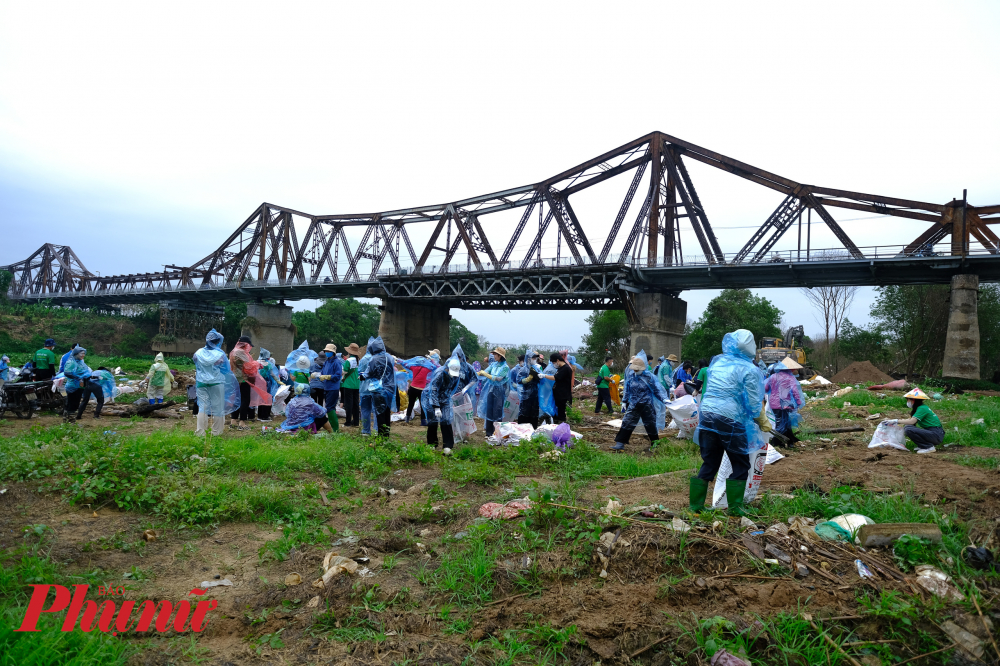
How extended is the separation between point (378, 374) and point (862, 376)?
25.2 metres

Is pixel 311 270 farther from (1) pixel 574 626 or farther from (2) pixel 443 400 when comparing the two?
(1) pixel 574 626

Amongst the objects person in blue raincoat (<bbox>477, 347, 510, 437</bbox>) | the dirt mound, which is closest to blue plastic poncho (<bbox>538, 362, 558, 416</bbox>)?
person in blue raincoat (<bbox>477, 347, 510, 437</bbox>)

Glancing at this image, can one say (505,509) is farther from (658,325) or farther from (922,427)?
(658,325)

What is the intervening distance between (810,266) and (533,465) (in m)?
24.3

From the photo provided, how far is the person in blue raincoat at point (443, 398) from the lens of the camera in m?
8.87

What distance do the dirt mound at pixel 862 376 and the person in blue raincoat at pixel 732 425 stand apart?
24.5 meters

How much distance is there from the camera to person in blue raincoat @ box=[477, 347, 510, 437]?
1081 cm

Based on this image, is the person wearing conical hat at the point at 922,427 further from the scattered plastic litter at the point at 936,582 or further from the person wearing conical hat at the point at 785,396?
the scattered plastic litter at the point at 936,582

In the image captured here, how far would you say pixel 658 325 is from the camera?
1233 inches

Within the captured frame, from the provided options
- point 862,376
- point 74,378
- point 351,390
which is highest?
point 74,378

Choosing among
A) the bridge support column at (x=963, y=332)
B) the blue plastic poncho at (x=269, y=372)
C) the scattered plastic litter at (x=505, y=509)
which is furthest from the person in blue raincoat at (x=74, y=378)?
the bridge support column at (x=963, y=332)

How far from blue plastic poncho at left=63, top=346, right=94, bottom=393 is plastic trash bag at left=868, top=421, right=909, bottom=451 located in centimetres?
1339

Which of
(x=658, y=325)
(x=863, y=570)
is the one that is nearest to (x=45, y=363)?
(x=863, y=570)

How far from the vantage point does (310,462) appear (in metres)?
7.28
